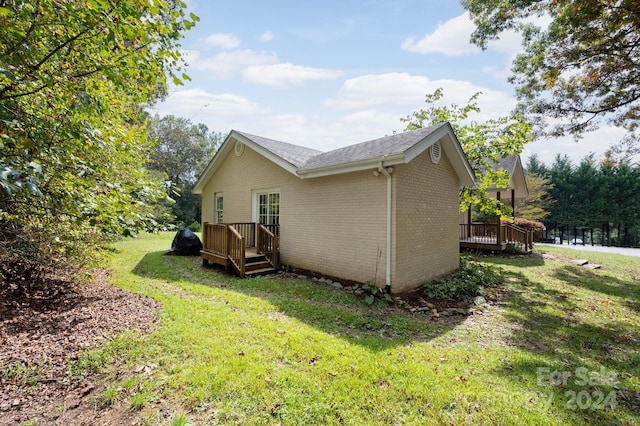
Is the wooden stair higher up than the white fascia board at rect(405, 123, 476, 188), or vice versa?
the white fascia board at rect(405, 123, 476, 188)

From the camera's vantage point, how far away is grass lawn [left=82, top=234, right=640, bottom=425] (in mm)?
2832

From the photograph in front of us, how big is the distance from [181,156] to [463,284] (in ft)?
116

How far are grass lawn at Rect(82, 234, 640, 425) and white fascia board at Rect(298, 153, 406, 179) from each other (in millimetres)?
3121

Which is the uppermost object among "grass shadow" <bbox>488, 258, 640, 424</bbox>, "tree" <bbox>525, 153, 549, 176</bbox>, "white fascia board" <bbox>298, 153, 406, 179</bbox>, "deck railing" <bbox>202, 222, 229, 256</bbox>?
"tree" <bbox>525, 153, 549, 176</bbox>

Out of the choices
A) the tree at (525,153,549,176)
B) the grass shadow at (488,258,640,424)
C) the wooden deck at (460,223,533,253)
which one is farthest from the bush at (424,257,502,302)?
the tree at (525,153,549,176)

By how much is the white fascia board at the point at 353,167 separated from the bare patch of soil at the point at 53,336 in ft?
15.8

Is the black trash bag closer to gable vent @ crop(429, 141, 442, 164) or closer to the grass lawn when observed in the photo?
the grass lawn

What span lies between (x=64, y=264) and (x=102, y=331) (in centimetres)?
192

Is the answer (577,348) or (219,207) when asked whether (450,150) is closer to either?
(577,348)

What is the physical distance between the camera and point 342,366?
11.6 feet

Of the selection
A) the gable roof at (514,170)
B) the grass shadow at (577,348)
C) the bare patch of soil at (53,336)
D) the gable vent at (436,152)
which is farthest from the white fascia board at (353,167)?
the gable roof at (514,170)

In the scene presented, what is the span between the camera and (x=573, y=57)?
8453 millimetres

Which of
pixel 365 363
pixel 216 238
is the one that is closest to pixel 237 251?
pixel 216 238

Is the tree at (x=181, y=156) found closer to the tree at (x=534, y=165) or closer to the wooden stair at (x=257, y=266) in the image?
the wooden stair at (x=257, y=266)
